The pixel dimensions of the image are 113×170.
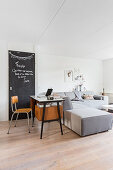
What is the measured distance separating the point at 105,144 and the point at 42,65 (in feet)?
11.4

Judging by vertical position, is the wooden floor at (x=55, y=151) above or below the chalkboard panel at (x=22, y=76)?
below

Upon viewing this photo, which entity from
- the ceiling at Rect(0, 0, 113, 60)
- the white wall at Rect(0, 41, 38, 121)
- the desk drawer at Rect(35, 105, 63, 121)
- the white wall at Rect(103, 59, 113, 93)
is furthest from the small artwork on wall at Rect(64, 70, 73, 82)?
the desk drawer at Rect(35, 105, 63, 121)

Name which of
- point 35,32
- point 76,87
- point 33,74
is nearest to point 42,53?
point 33,74

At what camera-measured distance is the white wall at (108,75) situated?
551cm

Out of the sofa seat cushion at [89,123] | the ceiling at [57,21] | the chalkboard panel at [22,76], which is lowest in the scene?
the sofa seat cushion at [89,123]

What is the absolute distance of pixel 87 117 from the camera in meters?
2.32

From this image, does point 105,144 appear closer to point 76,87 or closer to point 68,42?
point 68,42

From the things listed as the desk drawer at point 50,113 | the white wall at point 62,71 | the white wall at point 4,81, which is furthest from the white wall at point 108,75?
the white wall at point 4,81

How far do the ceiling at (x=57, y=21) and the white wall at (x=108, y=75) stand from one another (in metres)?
2.52

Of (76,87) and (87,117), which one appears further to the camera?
(76,87)

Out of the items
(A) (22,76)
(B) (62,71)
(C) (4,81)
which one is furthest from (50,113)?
(B) (62,71)

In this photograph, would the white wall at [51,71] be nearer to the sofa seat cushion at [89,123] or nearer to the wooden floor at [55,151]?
the wooden floor at [55,151]

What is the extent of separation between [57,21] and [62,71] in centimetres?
277

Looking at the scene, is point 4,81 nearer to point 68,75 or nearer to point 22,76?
point 22,76
